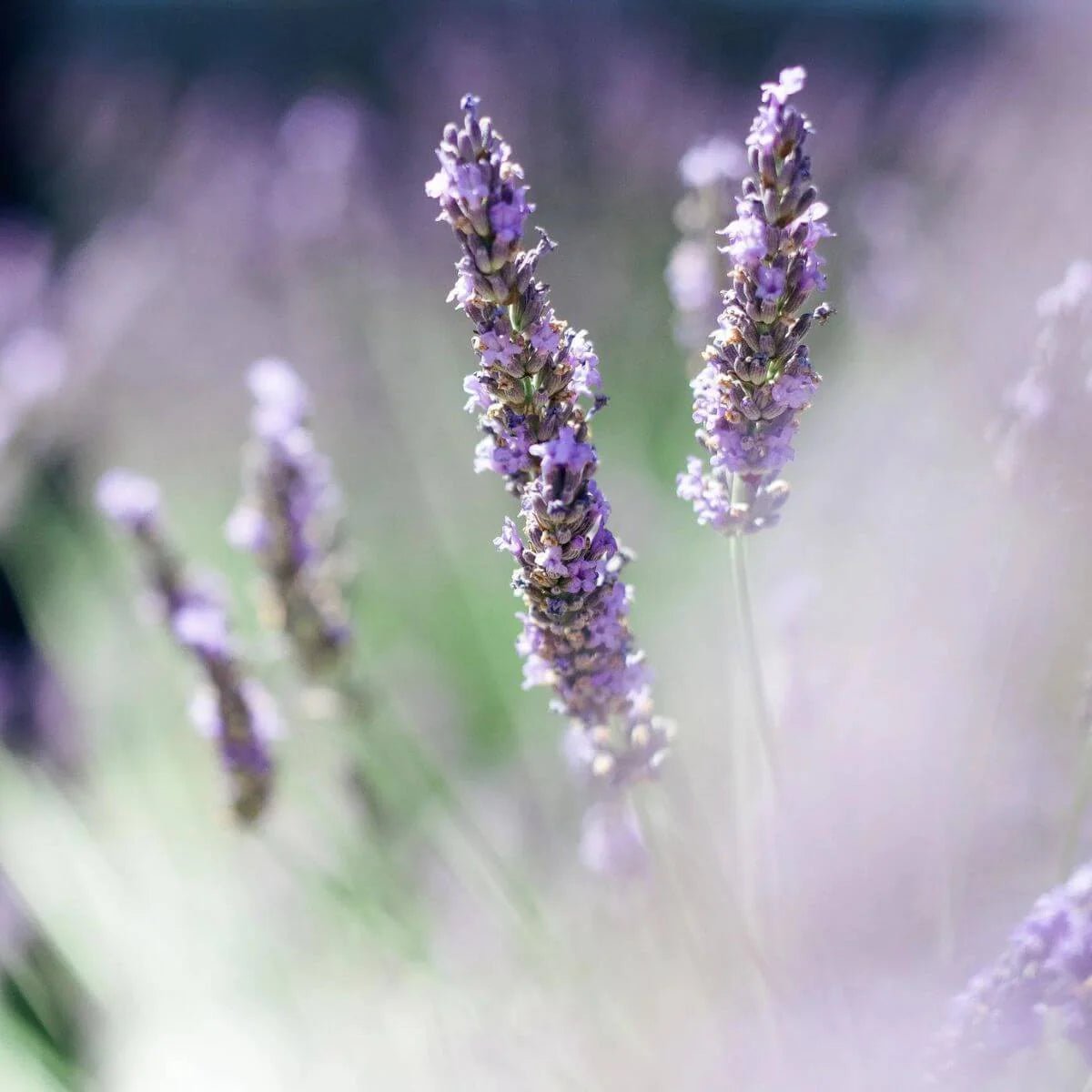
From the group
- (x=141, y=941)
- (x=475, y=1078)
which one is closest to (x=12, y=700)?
(x=141, y=941)

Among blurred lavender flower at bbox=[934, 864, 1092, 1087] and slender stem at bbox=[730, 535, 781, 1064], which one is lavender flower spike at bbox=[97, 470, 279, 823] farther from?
blurred lavender flower at bbox=[934, 864, 1092, 1087]

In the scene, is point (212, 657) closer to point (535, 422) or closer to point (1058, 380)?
point (535, 422)

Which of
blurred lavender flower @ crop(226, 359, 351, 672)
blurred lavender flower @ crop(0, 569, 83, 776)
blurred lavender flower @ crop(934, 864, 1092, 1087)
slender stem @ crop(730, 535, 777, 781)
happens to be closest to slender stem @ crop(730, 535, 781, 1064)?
slender stem @ crop(730, 535, 777, 781)

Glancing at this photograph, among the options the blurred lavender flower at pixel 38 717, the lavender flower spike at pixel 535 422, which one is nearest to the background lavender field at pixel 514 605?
the blurred lavender flower at pixel 38 717

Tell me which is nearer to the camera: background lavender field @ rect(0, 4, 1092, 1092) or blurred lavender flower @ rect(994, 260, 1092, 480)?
blurred lavender flower @ rect(994, 260, 1092, 480)

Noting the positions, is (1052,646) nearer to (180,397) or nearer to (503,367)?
(503,367)

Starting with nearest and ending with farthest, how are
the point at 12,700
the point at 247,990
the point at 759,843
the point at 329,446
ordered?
the point at 759,843
the point at 247,990
the point at 12,700
the point at 329,446

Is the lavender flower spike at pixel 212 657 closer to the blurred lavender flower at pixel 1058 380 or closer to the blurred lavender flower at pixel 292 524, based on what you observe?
the blurred lavender flower at pixel 292 524
